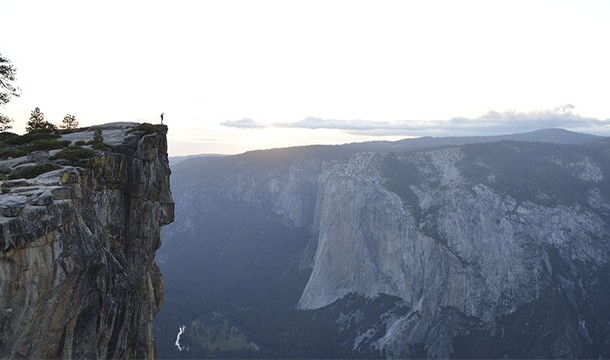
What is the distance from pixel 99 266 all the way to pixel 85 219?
9.72 feet

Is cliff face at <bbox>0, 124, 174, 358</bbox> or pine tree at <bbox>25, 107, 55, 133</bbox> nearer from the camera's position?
cliff face at <bbox>0, 124, 174, 358</bbox>

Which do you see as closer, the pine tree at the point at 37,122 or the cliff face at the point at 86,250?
the cliff face at the point at 86,250

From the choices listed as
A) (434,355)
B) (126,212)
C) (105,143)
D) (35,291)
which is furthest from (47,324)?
(434,355)

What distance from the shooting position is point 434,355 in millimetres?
191625

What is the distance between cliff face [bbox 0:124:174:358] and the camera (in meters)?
21.8

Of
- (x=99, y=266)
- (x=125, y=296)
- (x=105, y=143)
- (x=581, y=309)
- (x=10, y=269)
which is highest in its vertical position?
(x=105, y=143)

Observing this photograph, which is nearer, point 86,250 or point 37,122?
point 86,250

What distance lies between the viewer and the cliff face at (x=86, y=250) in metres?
21.8

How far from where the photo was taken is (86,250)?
25.8 m

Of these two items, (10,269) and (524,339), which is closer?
(10,269)

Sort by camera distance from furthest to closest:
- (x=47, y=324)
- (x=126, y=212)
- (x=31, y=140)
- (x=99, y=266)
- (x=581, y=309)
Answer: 1. (x=581, y=309)
2. (x=31, y=140)
3. (x=126, y=212)
4. (x=99, y=266)
5. (x=47, y=324)

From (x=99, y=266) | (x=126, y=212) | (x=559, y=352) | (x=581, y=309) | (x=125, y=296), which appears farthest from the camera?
(x=581, y=309)

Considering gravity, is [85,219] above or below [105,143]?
below

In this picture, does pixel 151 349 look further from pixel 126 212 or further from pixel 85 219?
pixel 85 219
